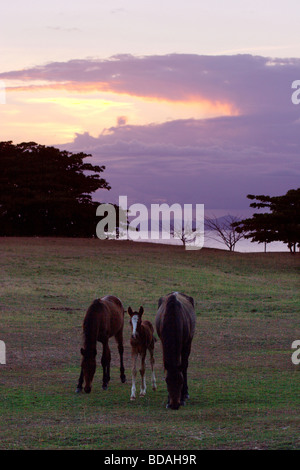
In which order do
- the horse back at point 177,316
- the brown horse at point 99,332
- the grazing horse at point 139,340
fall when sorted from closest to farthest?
the horse back at point 177,316 < the grazing horse at point 139,340 < the brown horse at point 99,332

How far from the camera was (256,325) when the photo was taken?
26562mm

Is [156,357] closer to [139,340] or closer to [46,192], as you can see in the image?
[139,340]

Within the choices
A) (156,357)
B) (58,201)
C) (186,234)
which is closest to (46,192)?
(58,201)

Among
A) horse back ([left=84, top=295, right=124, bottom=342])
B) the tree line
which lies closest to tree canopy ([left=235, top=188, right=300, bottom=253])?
the tree line

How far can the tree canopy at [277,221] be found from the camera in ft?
190

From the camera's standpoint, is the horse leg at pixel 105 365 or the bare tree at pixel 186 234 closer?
the horse leg at pixel 105 365

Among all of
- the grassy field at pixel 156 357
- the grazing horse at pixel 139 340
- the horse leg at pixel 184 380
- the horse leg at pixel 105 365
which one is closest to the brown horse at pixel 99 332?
the horse leg at pixel 105 365

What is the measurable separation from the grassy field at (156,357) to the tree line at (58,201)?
9807mm

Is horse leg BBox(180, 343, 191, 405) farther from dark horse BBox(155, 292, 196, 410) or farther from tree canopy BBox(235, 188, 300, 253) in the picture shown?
tree canopy BBox(235, 188, 300, 253)

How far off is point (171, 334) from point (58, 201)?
50.1m

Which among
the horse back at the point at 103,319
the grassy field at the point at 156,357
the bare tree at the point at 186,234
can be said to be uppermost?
the bare tree at the point at 186,234

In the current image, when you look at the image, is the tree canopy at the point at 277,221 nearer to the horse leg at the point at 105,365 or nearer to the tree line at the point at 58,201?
the tree line at the point at 58,201

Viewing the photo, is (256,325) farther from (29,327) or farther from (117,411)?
(117,411)
